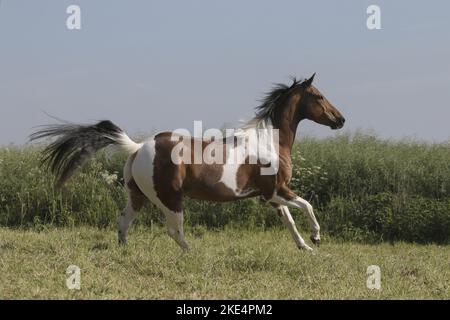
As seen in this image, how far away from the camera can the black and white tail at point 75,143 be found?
7.20 m

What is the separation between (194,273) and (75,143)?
2646 millimetres

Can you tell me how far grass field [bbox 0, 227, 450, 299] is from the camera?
4.82 metres

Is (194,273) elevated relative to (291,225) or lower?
elevated

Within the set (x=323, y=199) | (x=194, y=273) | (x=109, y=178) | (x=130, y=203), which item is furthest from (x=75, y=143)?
(x=323, y=199)

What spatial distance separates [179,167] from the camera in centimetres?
681

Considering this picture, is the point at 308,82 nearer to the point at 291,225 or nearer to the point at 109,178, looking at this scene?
the point at 291,225

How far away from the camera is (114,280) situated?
5047mm

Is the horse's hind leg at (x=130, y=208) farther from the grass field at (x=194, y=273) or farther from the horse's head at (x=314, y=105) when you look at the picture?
the horse's head at (x=314, y=105)

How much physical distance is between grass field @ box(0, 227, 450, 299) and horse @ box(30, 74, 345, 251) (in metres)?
0.60

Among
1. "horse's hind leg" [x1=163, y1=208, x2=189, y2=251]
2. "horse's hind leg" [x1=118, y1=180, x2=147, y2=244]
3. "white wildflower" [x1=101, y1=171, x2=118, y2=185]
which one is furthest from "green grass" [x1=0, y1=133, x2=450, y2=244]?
"horse's hind leg" [x1=163, y1=208, x2=189, y2=251]

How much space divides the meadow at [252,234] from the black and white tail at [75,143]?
942 millimetres

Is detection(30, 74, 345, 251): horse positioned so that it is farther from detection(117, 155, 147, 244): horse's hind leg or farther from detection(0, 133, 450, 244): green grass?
detection(0, 133, 450, 244): green grass
